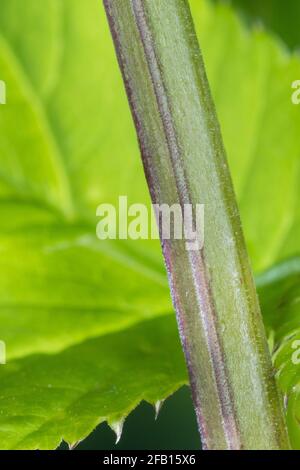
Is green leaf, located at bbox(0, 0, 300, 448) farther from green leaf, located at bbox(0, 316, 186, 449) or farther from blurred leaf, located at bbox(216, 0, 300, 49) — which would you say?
blurred leaf, located at bbox(216, 0, 300, 49)

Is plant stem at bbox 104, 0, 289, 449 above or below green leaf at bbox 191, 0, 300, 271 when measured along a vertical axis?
below

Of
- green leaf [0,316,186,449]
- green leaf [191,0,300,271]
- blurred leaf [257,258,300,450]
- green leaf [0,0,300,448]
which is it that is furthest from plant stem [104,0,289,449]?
green leaf [191,0,300,271]

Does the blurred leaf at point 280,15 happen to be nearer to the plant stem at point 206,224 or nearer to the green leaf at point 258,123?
the green leaf at point 258,123

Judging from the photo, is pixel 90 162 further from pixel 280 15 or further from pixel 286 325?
pixel 280 15

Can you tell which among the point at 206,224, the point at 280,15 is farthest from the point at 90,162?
the point at 280,15

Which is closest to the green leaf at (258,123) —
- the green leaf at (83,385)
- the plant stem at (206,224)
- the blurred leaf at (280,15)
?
the green leaf at (83,385)

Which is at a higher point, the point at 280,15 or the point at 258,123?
the point at 280,15

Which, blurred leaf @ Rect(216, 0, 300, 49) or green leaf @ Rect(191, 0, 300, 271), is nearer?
green leaf @ Rect(191, 0, 300, 271)
